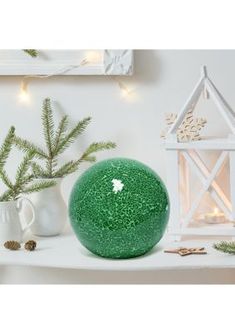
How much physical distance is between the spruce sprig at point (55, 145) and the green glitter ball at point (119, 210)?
15 centimetres

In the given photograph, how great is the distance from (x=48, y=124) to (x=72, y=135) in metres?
0.05

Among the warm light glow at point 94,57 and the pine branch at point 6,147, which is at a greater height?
the warm light glow at point 94,57

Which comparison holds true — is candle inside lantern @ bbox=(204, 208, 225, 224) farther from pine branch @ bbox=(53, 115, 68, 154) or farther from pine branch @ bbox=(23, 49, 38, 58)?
pine branch @ bbox=(23, 49, 38, 58)

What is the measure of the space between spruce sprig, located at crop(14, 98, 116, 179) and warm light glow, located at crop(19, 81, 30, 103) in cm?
5

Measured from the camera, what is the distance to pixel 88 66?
1.20 m

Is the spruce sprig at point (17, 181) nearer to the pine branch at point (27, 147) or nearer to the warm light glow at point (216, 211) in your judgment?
the pine branch at point (27, 147)

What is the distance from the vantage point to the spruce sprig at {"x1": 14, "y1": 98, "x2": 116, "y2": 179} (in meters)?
1.18

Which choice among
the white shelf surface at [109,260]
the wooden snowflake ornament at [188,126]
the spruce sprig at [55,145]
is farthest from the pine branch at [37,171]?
the wooden snowflake ornament at [188,126]

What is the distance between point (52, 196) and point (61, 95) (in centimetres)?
21

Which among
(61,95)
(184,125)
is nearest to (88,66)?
(61,95)

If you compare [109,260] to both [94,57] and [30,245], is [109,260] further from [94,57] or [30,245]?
[94,57]

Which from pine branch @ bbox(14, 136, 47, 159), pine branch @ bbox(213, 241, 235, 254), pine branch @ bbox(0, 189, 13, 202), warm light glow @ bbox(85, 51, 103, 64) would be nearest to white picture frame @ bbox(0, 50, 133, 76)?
warm light glow @ bbox(85, 51, 103, 64)

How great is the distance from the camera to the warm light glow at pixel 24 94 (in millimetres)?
1228

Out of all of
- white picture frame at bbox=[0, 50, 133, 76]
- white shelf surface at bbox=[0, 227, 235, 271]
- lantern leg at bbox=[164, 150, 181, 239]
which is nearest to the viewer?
white shelf surface at bbox=[0, 227, 235, 271]
